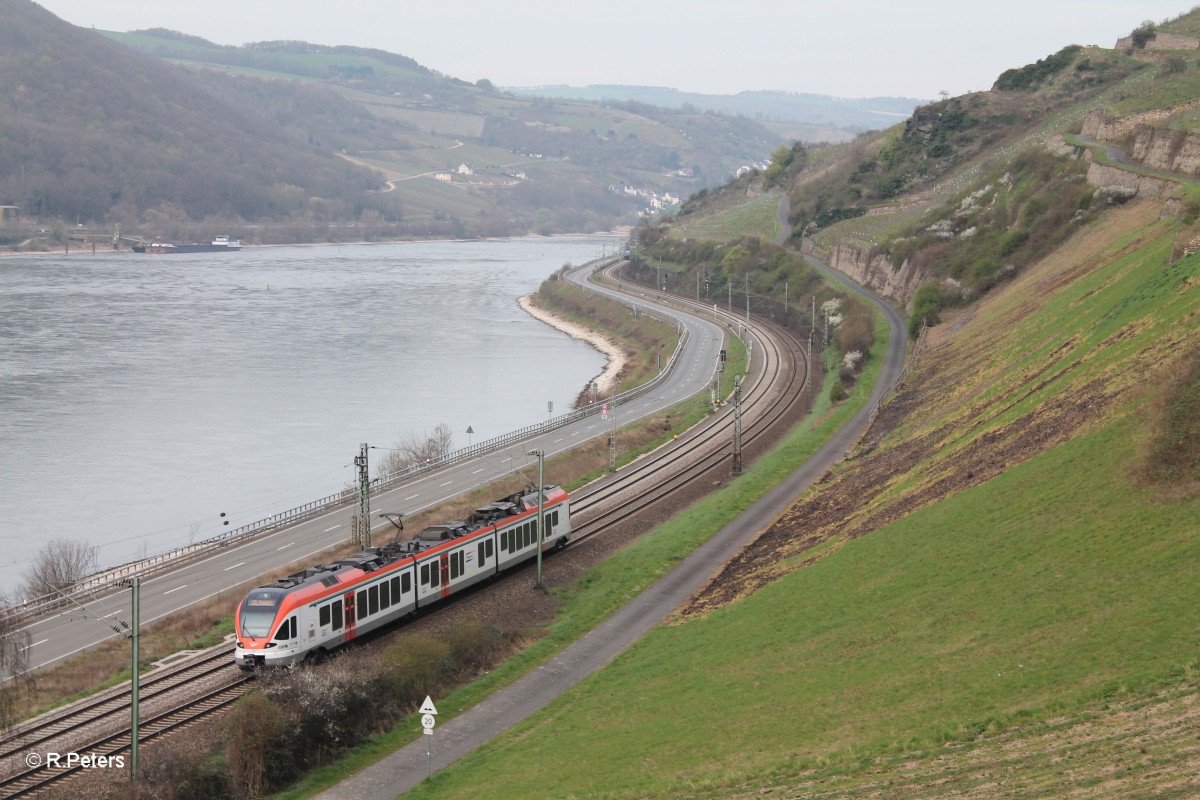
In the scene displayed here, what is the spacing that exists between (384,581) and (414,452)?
33.4 metres

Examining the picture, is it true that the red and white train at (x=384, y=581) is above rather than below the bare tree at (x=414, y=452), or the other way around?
above

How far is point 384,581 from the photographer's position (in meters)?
33.0

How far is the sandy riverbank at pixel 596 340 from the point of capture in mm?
99569

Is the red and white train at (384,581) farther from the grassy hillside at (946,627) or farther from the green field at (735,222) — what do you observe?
the green field at (735,222)

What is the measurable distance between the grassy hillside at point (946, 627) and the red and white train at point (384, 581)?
6.36 meters

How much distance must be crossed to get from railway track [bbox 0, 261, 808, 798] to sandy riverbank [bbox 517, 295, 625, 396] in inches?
480

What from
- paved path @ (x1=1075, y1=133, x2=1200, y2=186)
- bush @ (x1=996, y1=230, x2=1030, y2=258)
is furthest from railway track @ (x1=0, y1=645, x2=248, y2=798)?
bush @ (x1=996, y1=230, x2=1030, y2=258)

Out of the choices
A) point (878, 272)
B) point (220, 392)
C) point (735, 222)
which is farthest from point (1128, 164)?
point (735, 222)

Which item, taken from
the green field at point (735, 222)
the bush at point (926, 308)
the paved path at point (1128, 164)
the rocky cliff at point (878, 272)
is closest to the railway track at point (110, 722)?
the paved path at point (1128, 164)

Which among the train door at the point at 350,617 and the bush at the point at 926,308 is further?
the bush at the point at 926,308

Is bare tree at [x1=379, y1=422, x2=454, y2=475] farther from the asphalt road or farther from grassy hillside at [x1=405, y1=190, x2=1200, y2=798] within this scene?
grassy hillside at [x1=405, y1=190, x2=1200, y2=798]

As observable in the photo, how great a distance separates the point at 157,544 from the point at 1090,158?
5729cm

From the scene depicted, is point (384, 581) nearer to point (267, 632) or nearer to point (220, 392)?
point (267, 632)

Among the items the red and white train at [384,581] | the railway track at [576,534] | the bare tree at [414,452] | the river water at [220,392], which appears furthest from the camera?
the bare tree at [414,452]
